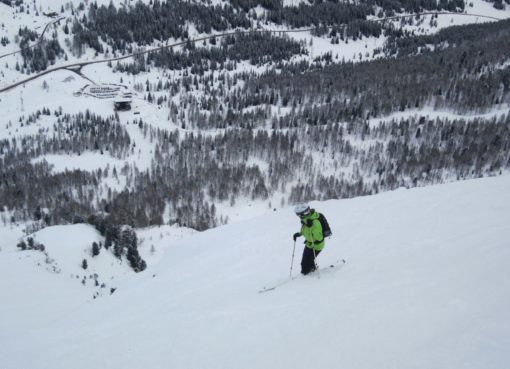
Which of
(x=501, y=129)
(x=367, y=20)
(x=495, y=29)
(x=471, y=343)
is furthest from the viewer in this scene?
(x=367, y=20)

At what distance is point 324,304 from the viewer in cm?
1110

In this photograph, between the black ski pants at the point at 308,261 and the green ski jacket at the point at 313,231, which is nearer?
the green ski jacket at the point at 313,231

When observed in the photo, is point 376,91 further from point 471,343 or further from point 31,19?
point 31,19

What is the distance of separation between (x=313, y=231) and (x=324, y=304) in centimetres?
290

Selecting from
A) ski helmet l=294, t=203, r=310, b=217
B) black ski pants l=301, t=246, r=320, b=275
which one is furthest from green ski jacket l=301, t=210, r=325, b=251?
black ski pants l=301, t=246, r=320, b=275

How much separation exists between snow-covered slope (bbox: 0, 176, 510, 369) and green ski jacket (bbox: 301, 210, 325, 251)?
1.21 m

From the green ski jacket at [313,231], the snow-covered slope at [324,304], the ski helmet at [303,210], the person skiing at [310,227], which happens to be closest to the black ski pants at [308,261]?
the person skiing at [310,227]

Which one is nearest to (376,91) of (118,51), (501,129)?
(501,129)

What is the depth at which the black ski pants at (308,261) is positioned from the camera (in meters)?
14.0

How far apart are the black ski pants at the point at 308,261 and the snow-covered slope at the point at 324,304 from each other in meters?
0.55

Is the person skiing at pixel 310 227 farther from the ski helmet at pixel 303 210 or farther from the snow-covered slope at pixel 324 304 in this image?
the snow-covered slope at pixel 324 304

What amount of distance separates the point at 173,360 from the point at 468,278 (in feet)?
27.4

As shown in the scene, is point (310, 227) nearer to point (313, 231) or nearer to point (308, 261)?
point (313, 231)

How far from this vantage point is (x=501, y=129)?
55438mm
